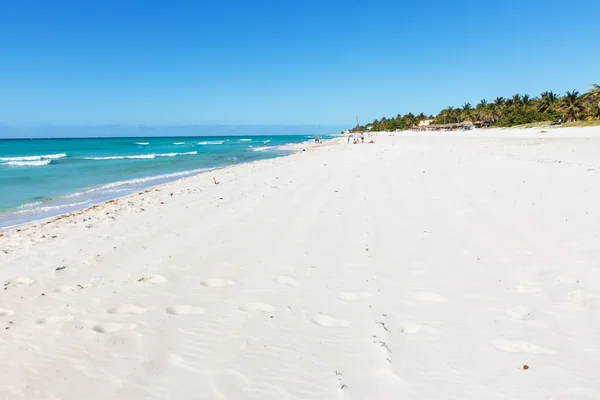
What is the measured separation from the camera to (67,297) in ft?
12.9

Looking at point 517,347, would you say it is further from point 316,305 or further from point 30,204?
point 30,204

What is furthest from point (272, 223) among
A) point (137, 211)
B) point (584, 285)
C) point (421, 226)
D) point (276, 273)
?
point (584, 285)

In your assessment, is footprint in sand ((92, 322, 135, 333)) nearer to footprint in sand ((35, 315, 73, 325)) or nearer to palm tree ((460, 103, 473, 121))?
footprint in sand ((35, 315, 73, 325))

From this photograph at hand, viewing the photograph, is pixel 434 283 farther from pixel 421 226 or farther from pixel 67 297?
pixel 67 297

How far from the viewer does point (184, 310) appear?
11.7ft

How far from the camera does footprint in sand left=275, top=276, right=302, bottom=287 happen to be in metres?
4.05

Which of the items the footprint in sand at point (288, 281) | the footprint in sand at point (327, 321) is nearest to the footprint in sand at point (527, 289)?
the footprint in sand at point (327, 321)

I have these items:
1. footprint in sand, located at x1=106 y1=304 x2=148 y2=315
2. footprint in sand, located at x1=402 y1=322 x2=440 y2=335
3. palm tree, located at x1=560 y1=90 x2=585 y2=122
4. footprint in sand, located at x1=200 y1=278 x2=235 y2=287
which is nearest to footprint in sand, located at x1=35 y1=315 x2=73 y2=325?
footprint in sand, located at x1=106 y1=304 x2=148 y2=315

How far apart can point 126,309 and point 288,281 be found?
1765 millimetres

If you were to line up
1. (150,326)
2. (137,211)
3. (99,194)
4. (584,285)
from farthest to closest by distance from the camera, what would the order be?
1. (99,194)
2. (137,211)
3. (584,285)
4. (150,326)

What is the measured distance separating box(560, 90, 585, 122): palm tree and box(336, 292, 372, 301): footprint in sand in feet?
219

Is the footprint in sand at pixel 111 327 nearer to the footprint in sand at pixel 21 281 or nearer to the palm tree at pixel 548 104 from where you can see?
the footprint in sand at pixel 21 281

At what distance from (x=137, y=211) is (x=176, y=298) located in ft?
17.9

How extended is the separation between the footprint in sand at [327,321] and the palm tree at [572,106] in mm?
67276
